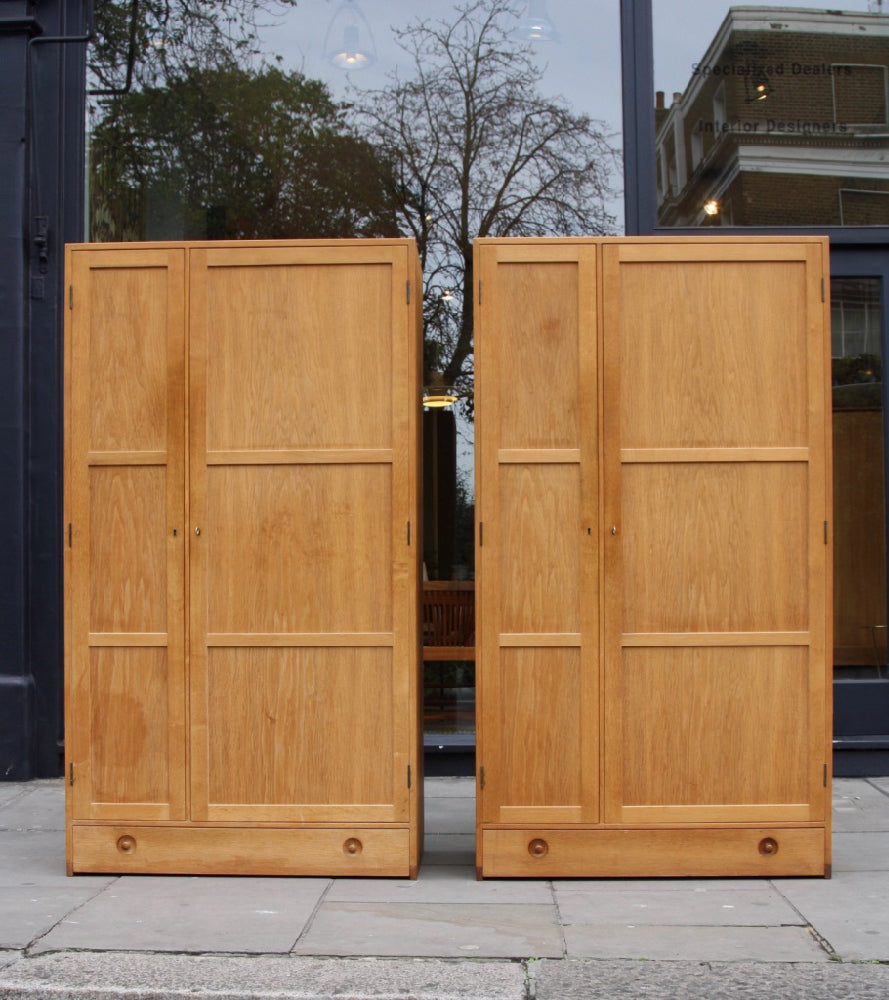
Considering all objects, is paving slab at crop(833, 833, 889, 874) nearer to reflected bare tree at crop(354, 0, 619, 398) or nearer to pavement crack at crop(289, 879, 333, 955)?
pavement crack at crop(289, 879, 333, 955)

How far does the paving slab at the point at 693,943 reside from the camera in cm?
421

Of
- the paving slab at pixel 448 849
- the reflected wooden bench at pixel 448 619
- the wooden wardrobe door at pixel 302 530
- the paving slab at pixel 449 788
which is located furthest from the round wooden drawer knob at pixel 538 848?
the reflected wooden bench at pixel 448 619

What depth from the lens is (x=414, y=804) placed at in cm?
523

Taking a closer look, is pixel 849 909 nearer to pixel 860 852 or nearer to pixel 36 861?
pixel 860 852

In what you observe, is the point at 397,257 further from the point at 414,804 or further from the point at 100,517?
the point at 414,804

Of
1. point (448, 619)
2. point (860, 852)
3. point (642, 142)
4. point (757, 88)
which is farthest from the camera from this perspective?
point (757, 88)

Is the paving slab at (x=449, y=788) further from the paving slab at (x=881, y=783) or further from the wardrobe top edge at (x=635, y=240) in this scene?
the wardrobe top edge at (x=635, y=240)

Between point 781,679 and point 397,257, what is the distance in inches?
99.7

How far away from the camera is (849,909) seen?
4.77m

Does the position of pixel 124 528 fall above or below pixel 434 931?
above

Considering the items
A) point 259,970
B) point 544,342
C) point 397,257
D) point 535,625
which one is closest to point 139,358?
point 397,257

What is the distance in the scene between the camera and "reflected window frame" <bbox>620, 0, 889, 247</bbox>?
7449 mm

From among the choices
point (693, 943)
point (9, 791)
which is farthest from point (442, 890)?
point (9, 791)

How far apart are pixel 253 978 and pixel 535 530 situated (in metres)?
2.21
